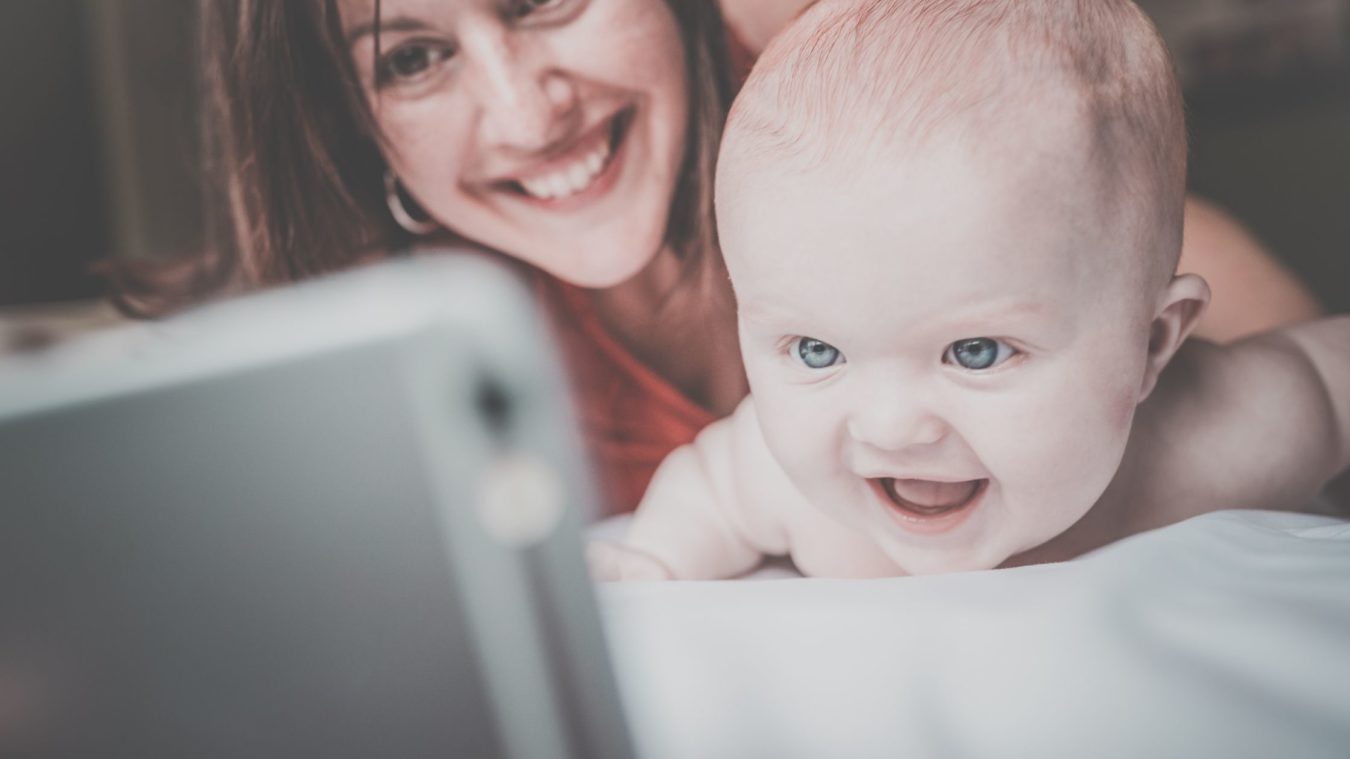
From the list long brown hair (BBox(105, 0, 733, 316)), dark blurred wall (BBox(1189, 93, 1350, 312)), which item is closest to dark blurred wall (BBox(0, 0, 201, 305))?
long brown hair (BBox(105, 0, 733, 316))

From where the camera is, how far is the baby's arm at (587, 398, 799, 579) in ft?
1.73

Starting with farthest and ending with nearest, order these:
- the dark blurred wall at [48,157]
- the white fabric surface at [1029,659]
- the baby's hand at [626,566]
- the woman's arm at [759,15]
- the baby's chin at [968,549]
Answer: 1. the dark blurred wall at [48,157]
2. the woman's arm at [759,15]
3. the baby's hand at [626,566]
4. the baby's chin at [968,549]
5. the white fabric surface at [1029,659]

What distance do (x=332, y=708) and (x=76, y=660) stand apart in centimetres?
9

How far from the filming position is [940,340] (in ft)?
1.26

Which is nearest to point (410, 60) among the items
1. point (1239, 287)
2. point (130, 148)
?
point (1239, 287)

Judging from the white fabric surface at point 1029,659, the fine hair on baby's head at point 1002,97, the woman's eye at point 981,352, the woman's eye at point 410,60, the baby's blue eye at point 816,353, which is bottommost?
the white fabric surface at point 1029,659

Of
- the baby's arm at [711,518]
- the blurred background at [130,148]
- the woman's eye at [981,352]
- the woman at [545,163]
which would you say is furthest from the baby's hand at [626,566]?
the blurred background at [130,148]

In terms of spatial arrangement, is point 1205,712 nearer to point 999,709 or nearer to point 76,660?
point 999,709

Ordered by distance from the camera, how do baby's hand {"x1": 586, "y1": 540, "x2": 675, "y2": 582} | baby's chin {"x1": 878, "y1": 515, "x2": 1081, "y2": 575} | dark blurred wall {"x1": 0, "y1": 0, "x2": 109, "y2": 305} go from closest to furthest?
baby's chin {"x1": 878, "y1": 515, "x2": 1081, "y2": 575}, baby's hand {"x1": 586, "y1": 540, "x2": 675, "y2": 582}, dark blurred wall {"x1": 0, "y1": 0, "x2": 109, "y2": 305}

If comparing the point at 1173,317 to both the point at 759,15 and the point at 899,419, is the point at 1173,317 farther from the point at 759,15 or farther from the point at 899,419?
the point at 759,15

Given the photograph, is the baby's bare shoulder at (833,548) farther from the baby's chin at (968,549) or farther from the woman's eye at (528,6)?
the woman's eye at (528,6)

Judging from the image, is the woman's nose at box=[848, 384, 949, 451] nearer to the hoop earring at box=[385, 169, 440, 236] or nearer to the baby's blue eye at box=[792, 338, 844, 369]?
the baby's blue eye at box=[792, 338, 844, 369]

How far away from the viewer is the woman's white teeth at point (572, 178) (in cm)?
60

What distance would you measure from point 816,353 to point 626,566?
7.6 inches
